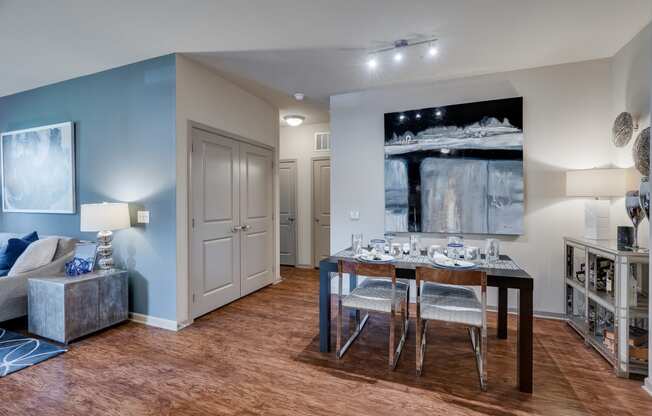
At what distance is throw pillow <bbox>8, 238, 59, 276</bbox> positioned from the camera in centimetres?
312

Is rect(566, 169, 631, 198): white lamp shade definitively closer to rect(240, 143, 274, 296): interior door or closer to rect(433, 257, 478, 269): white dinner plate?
rect(433, 257, 478, 269): white dinner plate

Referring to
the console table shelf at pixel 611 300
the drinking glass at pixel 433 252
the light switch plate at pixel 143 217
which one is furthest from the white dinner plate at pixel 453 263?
the light switch plate at pixel 143 217

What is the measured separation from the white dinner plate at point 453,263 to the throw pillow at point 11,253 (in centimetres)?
428

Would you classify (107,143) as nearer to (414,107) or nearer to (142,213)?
(142,213)

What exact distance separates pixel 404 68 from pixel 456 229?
188 centimetres

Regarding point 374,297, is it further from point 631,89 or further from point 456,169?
point 631,89

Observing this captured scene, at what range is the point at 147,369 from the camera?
233 cm

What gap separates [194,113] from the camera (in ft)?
10.6

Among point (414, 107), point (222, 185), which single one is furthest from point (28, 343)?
point (414, 107)

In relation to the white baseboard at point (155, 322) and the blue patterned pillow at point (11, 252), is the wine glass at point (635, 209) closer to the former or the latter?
the white baseboard at point (155, 322)

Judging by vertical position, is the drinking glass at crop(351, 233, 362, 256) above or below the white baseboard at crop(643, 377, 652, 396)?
above

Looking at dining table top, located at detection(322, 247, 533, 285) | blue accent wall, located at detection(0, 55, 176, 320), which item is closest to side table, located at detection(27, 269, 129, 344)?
blue accent wall, located at detection(0, 55, 176, 320)

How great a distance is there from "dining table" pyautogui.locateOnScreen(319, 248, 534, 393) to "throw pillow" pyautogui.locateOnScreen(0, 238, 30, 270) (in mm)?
3366

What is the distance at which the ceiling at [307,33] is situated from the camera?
229 centimetres
